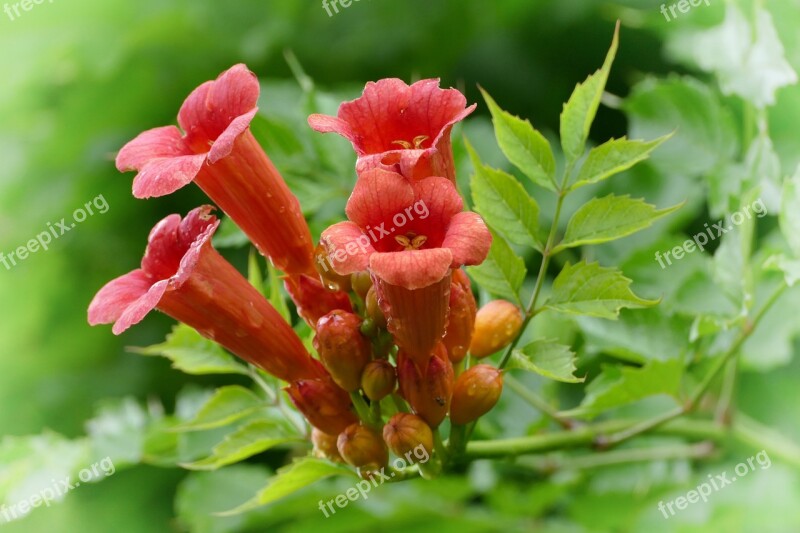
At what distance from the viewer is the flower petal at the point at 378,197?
1.52 metres

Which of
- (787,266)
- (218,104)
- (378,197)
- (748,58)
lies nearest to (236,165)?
(218,104)

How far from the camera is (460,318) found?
70.1 inches

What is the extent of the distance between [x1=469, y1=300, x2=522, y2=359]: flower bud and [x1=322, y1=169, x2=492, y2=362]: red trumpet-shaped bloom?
223mm

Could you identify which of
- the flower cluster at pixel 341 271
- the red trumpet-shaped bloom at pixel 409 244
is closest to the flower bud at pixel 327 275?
the flower cluster at pixel 341 271

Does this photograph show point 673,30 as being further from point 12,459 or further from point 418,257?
point 12,459

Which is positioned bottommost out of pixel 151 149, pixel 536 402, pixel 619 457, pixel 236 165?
pixel 619 457

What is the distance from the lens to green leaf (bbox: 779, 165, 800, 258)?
6.18 ft

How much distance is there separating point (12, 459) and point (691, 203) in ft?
8.19

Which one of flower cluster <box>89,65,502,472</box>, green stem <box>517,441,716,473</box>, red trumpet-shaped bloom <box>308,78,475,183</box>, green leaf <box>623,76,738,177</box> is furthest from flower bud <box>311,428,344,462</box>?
green leaf <box>623,76,738,177</box>

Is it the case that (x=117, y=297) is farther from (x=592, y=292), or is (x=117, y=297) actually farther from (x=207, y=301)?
(x=592, y=292)

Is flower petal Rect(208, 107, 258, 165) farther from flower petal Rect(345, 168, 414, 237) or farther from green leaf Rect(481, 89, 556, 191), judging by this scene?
green leaf Rect(481, 89, 556, 191)

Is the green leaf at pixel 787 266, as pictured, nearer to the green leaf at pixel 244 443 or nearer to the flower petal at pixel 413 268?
the flower petal at pixel 413 268

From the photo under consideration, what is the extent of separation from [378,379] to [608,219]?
1.97 ft

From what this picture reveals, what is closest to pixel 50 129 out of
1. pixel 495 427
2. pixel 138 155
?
pixel 138 155
